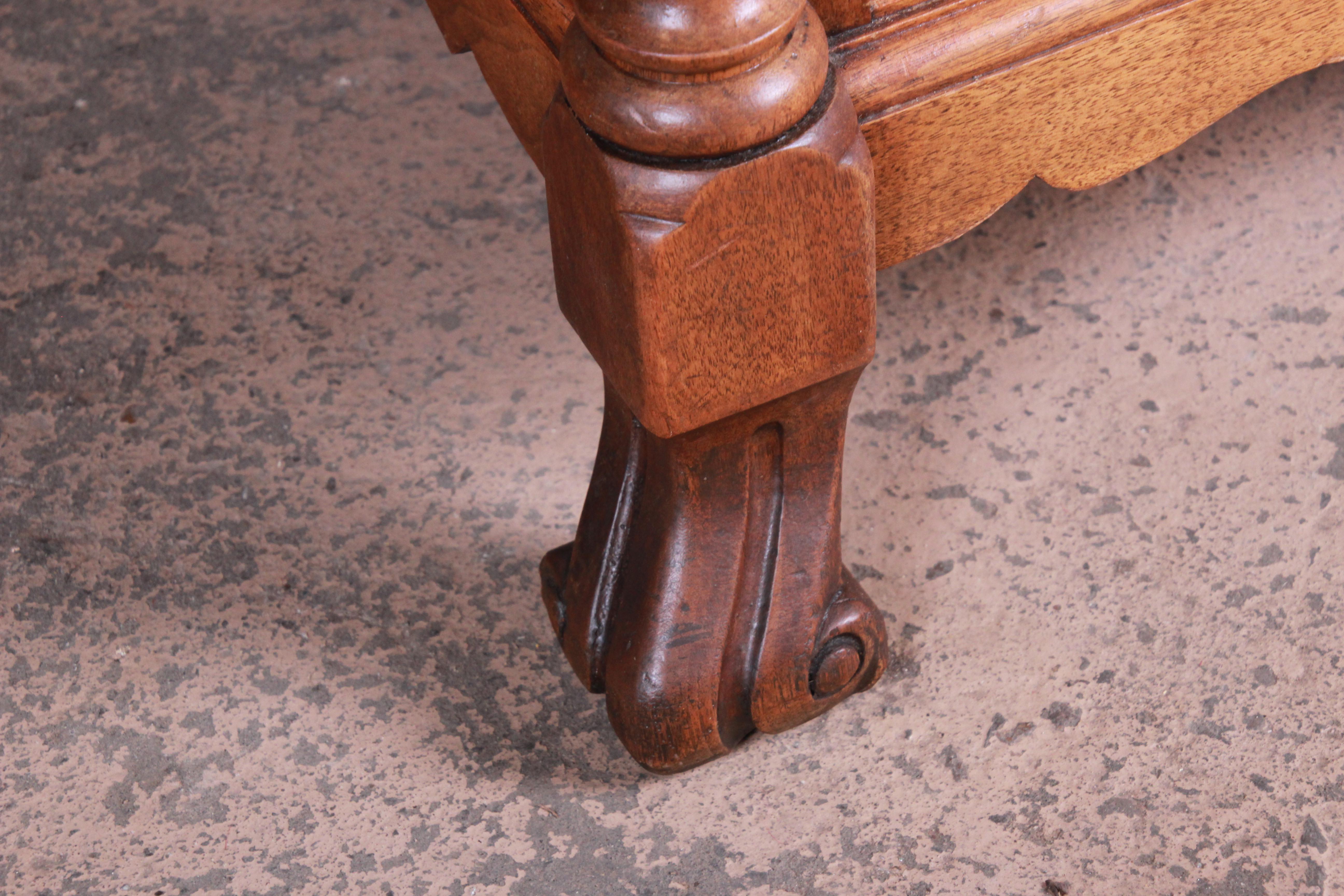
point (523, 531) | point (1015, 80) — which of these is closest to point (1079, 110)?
point (1015, 80)

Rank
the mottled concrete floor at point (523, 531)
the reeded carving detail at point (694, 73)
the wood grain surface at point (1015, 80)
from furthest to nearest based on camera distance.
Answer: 1. the mottled concrete floor at point (523, 531)
2. the wood grain surface at point (1015, 80)
3. the reeded carving detail at point (694, 73)

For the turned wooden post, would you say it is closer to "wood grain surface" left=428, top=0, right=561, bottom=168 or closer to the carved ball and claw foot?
the carved ball and claw foot

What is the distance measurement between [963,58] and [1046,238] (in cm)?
57

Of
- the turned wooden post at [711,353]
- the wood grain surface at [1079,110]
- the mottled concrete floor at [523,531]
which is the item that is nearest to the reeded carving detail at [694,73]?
the turned wooden post at [711,353]

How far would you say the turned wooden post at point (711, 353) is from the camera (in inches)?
26.9

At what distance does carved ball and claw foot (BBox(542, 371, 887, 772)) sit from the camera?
88 centimetres

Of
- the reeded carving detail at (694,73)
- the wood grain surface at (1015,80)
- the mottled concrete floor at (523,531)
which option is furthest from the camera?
the mottled concrete floor at (523,531)

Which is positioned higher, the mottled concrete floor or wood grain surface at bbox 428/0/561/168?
wood grain surface at bbox 428/0/561/168

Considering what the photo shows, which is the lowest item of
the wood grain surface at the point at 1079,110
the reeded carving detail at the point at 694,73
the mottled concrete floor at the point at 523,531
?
the mottled concrete floor at the point at 523,531

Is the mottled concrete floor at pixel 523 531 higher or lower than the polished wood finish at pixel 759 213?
lower

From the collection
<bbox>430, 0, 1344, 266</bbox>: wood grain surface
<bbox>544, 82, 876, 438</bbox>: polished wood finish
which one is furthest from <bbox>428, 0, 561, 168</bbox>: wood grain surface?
<bbox>544, 82, 876, 438</bbox>: polished wood finish

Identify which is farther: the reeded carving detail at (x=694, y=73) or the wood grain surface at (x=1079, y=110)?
the wood grain surface at (x=1079, y=110)

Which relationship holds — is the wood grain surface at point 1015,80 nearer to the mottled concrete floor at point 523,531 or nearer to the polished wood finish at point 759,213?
the polished wood finish at point 759,213

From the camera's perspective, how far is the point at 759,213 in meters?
0.71
